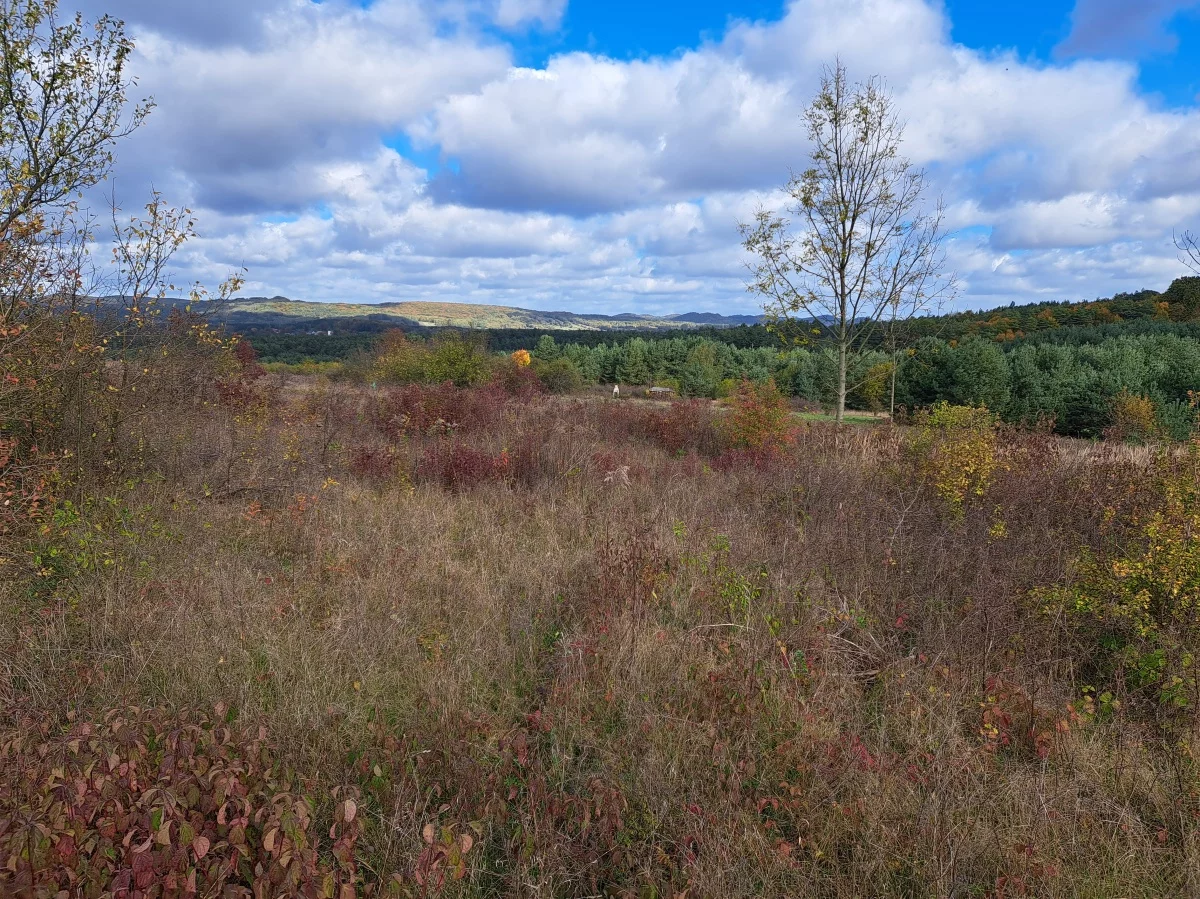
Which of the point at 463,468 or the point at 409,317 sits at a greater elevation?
the point at 409,317

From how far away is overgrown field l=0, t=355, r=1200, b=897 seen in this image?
2.56 m

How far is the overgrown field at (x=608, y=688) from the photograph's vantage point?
101 inches

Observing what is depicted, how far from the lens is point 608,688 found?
12.4ft

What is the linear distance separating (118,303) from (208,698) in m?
5.06

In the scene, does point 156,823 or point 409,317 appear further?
point 409,317

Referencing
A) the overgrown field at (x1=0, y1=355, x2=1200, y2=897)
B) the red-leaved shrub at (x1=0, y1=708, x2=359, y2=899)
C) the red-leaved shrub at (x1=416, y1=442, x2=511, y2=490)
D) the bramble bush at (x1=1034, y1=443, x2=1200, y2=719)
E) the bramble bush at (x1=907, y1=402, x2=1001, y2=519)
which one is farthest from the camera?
the red-leaved shrub at (x1=416, y1=442, x2=511, y2=490)

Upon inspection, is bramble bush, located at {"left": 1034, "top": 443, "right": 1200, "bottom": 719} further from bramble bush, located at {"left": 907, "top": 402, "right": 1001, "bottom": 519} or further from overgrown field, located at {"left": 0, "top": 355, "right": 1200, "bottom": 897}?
bramble bush, located at {"left": 907, "top": 402, "right": 1001, "bottom": 519}

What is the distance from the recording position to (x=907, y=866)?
8.78ft

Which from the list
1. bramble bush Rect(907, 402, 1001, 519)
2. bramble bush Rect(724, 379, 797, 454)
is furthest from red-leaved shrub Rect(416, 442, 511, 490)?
bramble bush Rect(907, 402, 1001, 519)

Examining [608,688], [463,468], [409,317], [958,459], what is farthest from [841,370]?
[409,317]

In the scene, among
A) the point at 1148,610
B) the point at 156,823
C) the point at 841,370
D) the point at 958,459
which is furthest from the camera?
the point at 841,370

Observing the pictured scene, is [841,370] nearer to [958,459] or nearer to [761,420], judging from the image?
[761,420]

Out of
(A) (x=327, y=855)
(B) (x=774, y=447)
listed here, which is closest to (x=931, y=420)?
(B) (x=774, y=447)

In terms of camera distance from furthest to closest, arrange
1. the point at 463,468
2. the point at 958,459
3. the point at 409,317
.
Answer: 1. the point at 409,317
2. the point at 463,468
3. the point at 958,459
